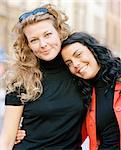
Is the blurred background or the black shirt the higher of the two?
the black shirt

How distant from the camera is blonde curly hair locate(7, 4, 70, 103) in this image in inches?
137

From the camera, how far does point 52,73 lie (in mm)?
3631

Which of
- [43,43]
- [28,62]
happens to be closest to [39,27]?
[43,43]

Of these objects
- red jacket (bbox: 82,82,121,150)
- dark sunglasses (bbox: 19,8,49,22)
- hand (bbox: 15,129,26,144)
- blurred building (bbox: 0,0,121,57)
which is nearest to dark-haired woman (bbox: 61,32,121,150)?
red jacket (bbox: 82,82,121,150)

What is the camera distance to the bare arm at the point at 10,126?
3502mm

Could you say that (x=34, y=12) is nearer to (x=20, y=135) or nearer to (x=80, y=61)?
(x=80, y=61)

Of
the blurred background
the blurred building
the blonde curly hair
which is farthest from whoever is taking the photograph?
the blurred building

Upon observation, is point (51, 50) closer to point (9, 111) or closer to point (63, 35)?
point (63, 35)

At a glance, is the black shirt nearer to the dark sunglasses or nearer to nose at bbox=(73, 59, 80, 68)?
nose at bbox=(73, 59, 80, 68)

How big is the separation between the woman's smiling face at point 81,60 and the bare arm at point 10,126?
45 centimetres

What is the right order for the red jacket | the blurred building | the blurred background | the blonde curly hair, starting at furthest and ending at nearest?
the blurred building → the blurred background → the blonde curly hair → the red jacket

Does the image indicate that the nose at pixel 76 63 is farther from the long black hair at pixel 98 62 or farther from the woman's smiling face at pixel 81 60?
the long black hair at pixel 98 62

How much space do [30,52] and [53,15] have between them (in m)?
0.29

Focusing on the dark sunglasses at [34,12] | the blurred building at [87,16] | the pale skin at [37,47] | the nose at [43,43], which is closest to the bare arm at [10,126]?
the pale skin at [37,47]
